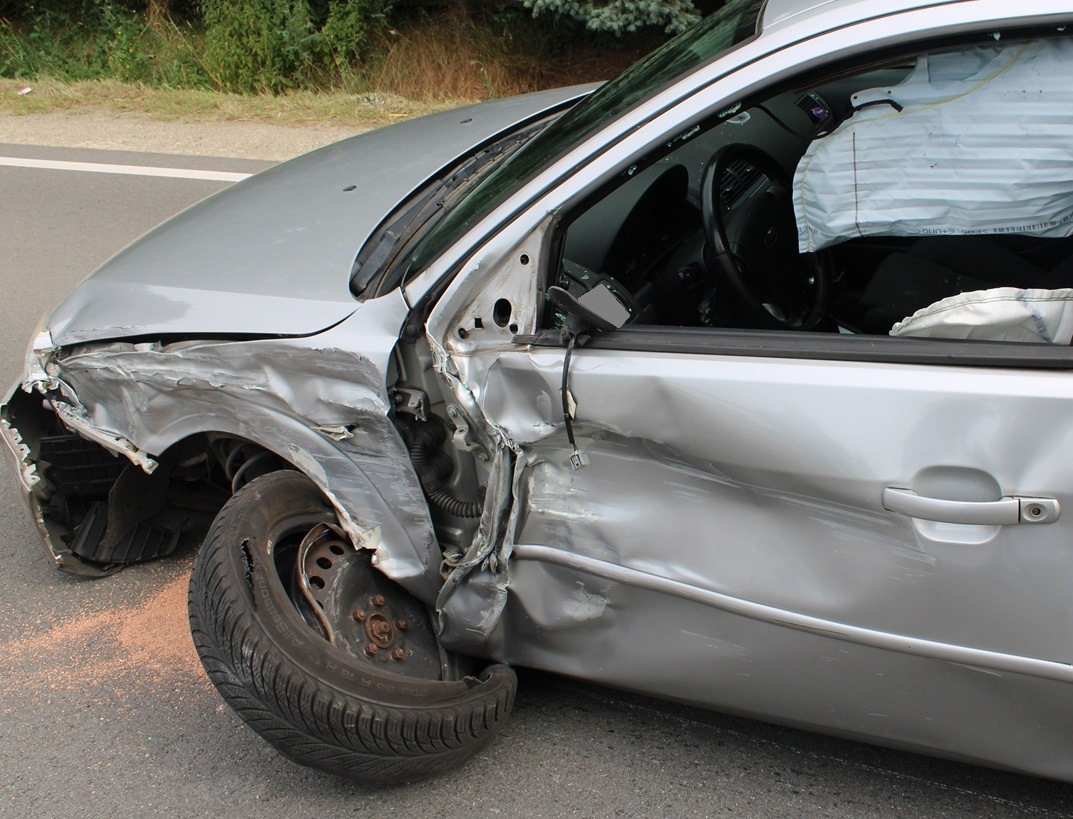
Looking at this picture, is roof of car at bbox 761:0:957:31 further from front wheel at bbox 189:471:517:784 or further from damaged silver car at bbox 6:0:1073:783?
front wheel at bbox 189:471:517:784

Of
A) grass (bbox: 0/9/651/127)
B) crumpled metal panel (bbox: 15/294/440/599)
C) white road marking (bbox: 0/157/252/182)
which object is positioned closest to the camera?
crumpled metal panel (bbox: 15/294/440/599)

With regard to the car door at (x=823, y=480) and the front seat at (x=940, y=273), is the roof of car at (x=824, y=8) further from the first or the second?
the front seat at (x=940, y=273)

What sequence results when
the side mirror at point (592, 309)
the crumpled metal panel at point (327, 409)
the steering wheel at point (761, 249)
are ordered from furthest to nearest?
the steering wheel at point (761, 249) → the crumpled metal panel at point (327, 409) → the side mirror at point (592, 309)

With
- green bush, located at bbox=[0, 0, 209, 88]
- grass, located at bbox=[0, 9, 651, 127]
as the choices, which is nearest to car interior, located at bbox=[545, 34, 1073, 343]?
grass, located at bbox=[0, 9, 651, 127]

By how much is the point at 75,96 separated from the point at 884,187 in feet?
27.9

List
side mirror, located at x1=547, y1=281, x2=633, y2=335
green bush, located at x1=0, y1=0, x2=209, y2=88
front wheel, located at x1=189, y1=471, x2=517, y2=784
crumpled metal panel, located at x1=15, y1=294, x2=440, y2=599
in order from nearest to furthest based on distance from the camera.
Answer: side mirror, located at x1=547, y1=281, x2=633, y2=335 < front wheel, located at x1=189, y1=471, x2=517, y2=784 < crumpled metal panel, located at x1=15, y1=294, x2=440, y2=599 < green bush, located at x1=0, y1=0, x2=209, y2=88

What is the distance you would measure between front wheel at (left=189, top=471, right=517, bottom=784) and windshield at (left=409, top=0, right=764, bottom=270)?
704 mm

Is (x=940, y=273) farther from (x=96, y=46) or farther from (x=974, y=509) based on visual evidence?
(x=96, y=46)

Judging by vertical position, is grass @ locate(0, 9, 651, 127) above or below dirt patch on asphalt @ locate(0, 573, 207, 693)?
above

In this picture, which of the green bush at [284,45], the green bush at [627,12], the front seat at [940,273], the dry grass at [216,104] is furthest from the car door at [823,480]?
the green bush at [284,45]

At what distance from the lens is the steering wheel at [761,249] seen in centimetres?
251

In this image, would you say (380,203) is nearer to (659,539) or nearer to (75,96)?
(659,539)

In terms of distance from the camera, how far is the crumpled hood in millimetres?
2342

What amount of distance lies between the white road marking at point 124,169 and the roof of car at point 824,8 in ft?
15.7
